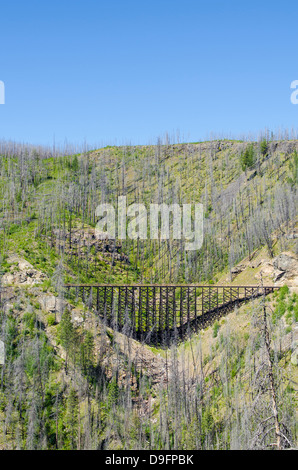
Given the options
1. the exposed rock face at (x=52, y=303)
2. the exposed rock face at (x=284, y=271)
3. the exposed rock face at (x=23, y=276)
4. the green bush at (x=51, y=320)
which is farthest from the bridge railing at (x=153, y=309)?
the green bush at (x=51, y=320)

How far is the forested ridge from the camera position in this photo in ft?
123

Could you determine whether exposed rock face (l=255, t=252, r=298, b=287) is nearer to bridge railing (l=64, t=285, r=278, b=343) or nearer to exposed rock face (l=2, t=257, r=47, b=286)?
bridge railing (l=64, t=285, r=278, b=343)

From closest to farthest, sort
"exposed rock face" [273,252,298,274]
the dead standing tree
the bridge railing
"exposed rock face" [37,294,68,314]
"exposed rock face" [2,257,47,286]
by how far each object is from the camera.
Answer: the dead standing tree
"exposed rock face" [37,294,68,314]
the bridge railing
"exposed rock face" [273,252,298,274]
"exposed rock face" [2,257,47,286]

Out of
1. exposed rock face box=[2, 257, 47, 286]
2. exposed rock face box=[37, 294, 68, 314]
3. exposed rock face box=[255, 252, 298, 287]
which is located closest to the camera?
exposed rock face box=[37, 294, 68, 314]

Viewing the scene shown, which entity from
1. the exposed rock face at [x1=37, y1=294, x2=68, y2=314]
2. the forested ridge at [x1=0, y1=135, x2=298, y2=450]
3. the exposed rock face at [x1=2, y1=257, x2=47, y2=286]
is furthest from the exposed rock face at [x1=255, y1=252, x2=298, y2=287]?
the exposed rock face at [x1=2, y1=257, x2=47, y2=286]

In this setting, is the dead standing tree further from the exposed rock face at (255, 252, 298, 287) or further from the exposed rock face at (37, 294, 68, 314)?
the exposed rock face at (255, 252, 298, 287)

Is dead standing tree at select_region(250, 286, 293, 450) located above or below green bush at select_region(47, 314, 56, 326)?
above

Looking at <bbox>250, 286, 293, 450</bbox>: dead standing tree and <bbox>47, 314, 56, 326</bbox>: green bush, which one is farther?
<bbox>47, 314, 56, 326</bbox>: green bush

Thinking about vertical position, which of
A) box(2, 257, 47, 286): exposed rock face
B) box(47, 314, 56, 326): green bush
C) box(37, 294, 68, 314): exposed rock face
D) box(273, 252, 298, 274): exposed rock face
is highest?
box(273, 252, 298, 274): exposed rock face

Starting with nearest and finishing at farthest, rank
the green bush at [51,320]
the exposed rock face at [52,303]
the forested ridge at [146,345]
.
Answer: the forested ridge at [146,345] < the green bush at [51,320] < the exposed rock face at [52,303]

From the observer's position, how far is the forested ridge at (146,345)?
3734 cm

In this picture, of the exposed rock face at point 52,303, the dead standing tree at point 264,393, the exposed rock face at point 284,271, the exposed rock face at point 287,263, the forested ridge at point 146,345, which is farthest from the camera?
the exposed rock face at point 287,263

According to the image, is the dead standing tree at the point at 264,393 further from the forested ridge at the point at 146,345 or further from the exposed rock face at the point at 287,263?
the exposed rock face at the point at 287,263

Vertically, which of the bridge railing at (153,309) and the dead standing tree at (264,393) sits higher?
the dead standing tree at (264,393)
